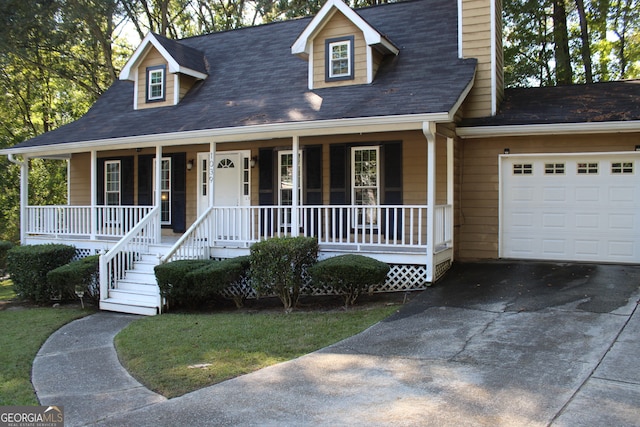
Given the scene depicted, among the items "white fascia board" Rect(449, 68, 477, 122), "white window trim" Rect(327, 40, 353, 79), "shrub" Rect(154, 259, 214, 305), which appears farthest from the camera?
"white window trim" Rect(327, 40, 353, 79)

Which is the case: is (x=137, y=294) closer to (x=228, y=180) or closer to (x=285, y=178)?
(x=228, y=180)

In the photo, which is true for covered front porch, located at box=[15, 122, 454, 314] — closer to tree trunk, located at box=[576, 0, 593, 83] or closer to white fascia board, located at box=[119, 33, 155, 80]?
white fascia board, located at box=[119, 33, 155, 80]

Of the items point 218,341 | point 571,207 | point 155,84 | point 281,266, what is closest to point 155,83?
point 155,84

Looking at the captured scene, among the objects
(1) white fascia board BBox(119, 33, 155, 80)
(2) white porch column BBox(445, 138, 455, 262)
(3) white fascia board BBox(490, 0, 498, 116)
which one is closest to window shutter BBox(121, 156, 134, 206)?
(1) white fascia board BBox(119, 33, 155, 80)

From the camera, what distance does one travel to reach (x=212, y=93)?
13.7 metres

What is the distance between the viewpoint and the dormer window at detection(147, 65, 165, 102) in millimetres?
14406

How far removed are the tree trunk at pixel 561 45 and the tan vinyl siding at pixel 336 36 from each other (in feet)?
37.0

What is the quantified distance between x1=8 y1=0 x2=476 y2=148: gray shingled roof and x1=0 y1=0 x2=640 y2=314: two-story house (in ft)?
0.21

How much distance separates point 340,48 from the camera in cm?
1223

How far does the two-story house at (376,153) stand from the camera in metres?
10.1

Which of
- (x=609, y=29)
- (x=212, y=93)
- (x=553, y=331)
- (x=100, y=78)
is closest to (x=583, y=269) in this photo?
(x=553, y=331)

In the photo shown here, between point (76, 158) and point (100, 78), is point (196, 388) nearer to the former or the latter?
point (76, 158)

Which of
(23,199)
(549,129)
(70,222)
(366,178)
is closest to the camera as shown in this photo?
(549,129)

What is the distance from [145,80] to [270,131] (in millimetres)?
6149
